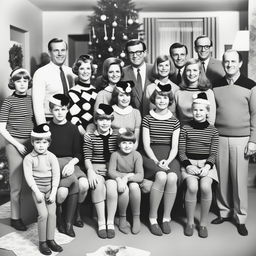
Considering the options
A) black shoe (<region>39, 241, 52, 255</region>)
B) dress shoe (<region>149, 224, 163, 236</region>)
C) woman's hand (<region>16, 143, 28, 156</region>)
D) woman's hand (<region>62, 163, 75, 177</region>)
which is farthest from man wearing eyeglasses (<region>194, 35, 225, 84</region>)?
black shoe (<region>39, 241, 52, 255</region>)

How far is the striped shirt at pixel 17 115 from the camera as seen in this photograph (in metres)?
3.20

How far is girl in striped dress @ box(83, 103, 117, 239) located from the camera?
3.11m

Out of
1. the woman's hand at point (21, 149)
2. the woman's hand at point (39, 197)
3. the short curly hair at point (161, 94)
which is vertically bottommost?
the woman's hand at point (39, 197)

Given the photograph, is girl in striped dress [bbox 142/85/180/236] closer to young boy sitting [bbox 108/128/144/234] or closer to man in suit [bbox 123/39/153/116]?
young boy sitting [bbox 108/128/144/234]

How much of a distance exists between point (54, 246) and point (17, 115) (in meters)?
1.11

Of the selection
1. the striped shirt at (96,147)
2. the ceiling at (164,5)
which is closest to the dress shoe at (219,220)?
the striped shirt at (96,147)

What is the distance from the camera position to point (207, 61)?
3.87 meters

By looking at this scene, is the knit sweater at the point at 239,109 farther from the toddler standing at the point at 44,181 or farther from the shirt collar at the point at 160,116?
the toddler standing at the point at 44,181

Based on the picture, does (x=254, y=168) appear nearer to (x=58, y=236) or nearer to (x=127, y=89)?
(x=127, y=89)

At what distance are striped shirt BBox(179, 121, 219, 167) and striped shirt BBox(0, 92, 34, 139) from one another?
4.28ft

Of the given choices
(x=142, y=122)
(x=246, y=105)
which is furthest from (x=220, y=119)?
(x=142, y=122)

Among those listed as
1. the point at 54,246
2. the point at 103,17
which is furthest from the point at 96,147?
the point at 103,17

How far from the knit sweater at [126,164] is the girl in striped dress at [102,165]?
92mm

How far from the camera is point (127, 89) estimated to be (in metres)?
3.32
